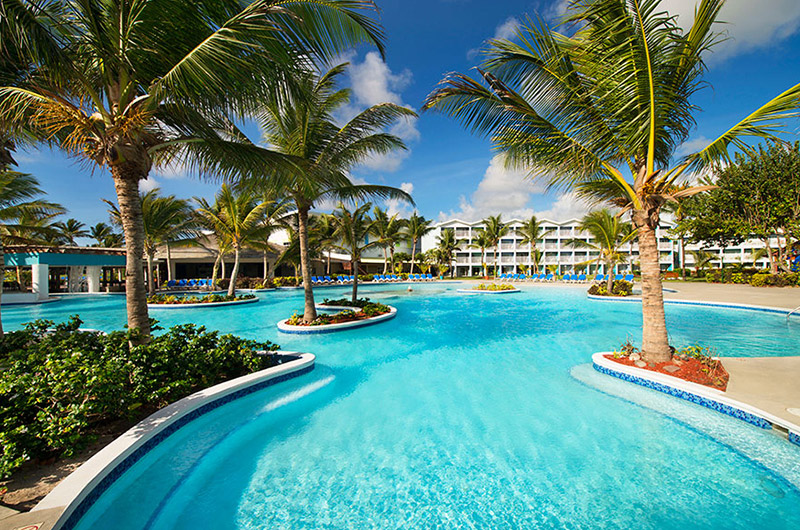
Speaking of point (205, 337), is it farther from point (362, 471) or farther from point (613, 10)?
point (613, 10)

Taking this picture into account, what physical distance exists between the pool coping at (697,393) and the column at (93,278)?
3135 cm

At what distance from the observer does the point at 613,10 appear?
15.4ft

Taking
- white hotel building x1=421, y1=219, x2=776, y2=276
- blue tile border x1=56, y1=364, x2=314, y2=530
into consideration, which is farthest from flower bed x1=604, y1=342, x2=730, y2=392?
white hotel building x1=421, y1=219, x2=776, y2=276

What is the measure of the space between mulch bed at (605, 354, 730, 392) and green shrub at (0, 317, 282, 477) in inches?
269

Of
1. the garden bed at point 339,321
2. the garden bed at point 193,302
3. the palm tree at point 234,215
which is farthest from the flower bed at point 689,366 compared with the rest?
the palm tree at point 234,215

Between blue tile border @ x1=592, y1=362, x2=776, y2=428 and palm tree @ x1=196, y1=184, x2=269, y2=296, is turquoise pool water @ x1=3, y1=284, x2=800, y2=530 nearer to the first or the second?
blue tile border @ x1=592, y1=362, x2=776, y2=428

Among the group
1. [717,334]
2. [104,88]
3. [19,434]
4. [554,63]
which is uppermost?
[554,63]

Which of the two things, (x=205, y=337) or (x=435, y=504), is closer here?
(x=435, y=504)

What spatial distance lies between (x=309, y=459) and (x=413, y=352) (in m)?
4.49

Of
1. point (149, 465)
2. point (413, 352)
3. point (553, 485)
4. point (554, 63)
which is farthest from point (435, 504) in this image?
point (554, 63)

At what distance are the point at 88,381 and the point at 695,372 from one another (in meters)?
8.11

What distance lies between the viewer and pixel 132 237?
15.7ft

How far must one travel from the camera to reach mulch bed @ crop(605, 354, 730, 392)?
4.75 metres

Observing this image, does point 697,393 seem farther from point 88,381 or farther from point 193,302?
point 193,302
